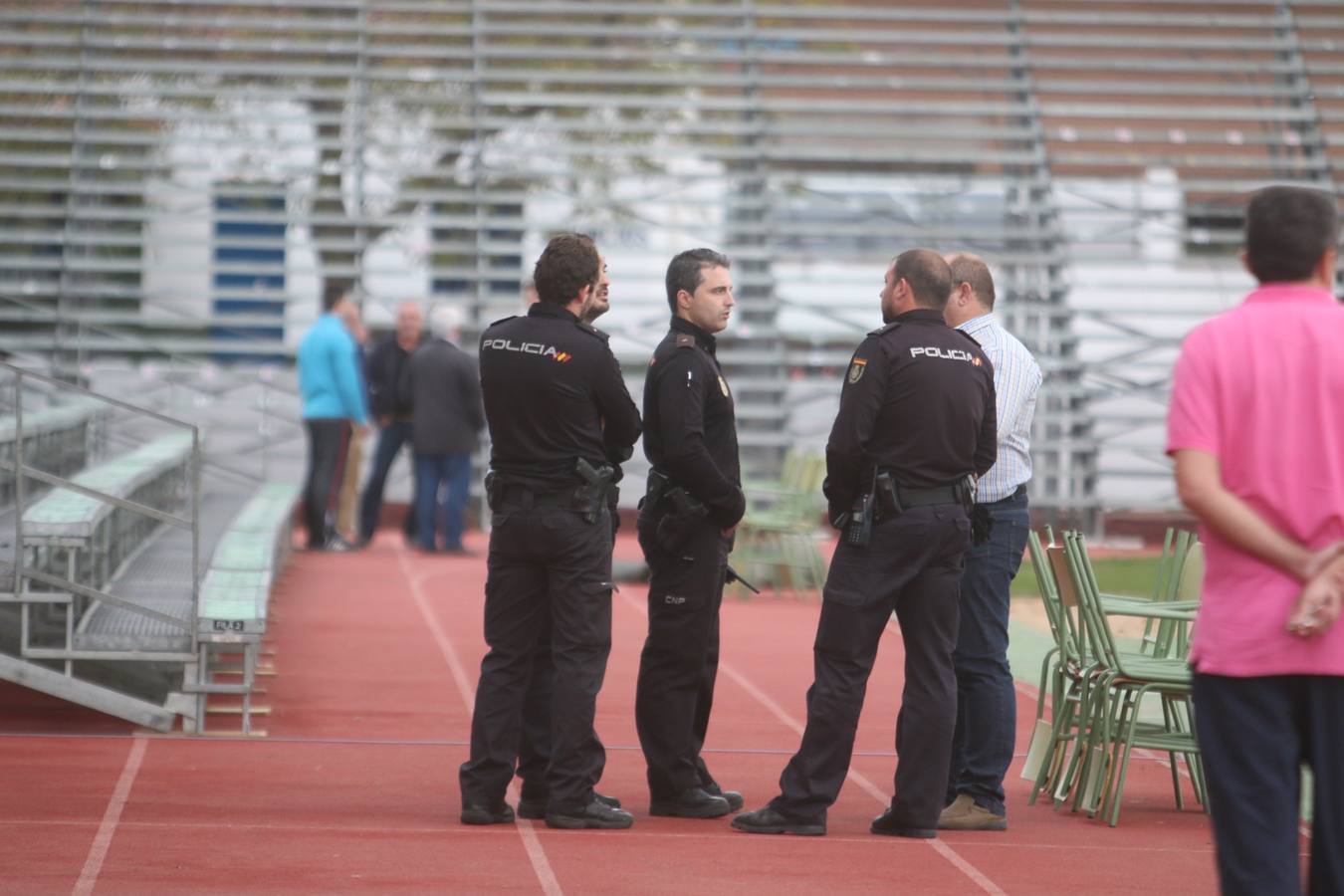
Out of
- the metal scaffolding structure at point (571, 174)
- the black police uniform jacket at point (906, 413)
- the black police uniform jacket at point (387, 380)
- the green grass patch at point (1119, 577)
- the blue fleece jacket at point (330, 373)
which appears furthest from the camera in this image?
the metal scaffolding structure at point (571, 174)

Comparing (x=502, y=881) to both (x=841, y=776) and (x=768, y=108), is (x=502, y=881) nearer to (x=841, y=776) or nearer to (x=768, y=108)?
(x=841, y=776)

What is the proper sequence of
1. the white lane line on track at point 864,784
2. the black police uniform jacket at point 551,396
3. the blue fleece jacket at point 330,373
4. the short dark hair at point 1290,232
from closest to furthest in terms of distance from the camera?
the short dark hair at point 1290,232
the white lane line on track at point 864,784
the black police uniform jacket at point 551,396
the blue fleece jacket at point 330,373

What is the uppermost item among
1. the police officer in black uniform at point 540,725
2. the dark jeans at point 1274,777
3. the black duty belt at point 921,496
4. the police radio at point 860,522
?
the black duty belt at point 921,496

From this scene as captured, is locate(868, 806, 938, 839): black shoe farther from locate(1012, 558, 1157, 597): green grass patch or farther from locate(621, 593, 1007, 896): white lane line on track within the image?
locate(1012, 558, 1157, 597): green grass patch

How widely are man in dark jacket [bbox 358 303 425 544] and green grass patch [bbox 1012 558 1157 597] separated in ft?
16.6

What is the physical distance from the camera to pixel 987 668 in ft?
22.0

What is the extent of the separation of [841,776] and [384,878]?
60.3 inches

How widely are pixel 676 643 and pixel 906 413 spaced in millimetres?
1106

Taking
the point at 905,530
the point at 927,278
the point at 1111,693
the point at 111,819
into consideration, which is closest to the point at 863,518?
the point at 905,530

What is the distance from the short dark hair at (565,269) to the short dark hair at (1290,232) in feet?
9.33

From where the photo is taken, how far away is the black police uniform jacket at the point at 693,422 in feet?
21.1

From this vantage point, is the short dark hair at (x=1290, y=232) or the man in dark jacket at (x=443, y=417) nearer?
the short dark hair at (x=1290, y=232)

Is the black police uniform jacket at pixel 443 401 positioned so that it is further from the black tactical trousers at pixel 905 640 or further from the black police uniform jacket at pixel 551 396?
the black tactical trousers at pixel 905 640

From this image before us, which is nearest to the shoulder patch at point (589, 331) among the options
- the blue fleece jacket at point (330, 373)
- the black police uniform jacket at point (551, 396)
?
the black police uniform jacket at point (551, 396)
